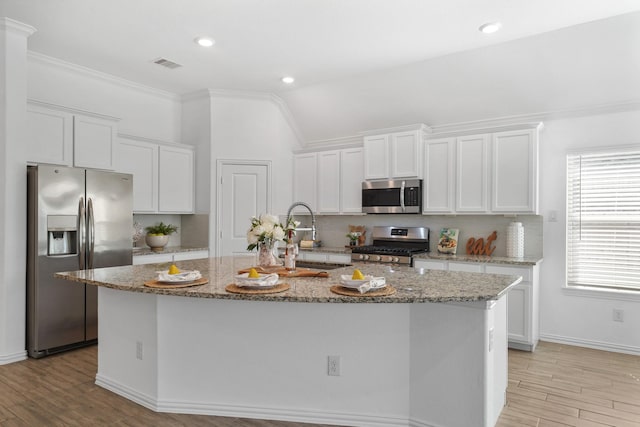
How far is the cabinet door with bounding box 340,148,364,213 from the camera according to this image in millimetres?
5480

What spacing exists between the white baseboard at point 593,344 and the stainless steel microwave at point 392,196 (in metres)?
1.94

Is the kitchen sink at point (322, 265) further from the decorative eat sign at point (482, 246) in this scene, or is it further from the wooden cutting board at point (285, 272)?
the decorative eat sign at point (482, 246)

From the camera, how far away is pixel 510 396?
118 inches

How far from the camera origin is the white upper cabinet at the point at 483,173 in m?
4.29

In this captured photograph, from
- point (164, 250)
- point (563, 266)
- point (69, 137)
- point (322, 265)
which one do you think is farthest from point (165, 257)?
point (563, 266)

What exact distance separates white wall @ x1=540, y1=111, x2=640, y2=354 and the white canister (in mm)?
266

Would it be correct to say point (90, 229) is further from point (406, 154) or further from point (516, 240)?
point (516, 240)

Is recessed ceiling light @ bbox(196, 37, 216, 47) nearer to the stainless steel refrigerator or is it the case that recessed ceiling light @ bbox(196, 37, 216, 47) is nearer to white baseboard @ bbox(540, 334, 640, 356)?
the stainless steel refrigerator

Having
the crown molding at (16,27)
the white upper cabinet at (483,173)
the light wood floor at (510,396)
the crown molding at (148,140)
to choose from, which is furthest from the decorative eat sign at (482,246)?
the crown molding at (16,27)

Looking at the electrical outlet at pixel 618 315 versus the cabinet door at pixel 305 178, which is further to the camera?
the cabinet door at pixel 305 178

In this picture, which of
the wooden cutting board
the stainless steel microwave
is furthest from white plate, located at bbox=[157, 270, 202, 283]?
the stainless steel microwave

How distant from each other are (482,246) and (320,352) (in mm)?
2919

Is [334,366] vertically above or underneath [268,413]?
A: above

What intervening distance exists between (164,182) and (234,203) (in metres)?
0.91
